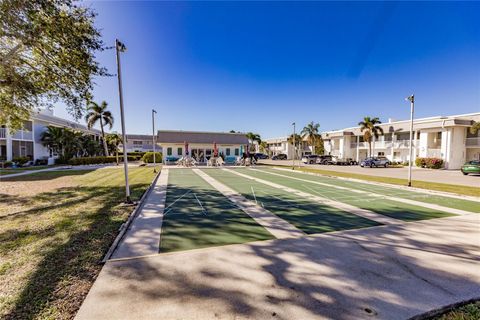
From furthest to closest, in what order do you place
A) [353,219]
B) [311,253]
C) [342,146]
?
[342,146] → [353,219] → [311,253]

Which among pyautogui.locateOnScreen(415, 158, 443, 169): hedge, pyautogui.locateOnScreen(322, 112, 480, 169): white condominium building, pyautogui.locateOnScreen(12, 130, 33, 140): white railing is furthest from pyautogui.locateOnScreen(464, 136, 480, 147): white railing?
pyautogui.locateOnScreen(12, 130, 33, 140): white railing

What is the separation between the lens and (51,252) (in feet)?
13.5

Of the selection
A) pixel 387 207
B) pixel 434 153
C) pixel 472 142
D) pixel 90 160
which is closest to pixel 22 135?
pixel 90 160

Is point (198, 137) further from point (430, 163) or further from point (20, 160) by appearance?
point (430, 163)

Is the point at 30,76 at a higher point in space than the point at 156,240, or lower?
higher

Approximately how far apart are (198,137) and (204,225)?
29.0 m

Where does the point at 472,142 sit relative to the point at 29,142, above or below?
above

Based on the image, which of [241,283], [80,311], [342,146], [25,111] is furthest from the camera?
[342,146]

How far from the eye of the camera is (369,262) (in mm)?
3916

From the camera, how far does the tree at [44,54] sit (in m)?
7.70

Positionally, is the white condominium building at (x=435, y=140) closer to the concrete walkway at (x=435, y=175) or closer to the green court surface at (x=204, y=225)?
the concrete walkway at (x=435, y=175)

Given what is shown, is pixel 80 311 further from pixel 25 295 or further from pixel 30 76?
pixel 30 76

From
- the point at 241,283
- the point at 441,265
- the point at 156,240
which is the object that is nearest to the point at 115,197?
the point at 156,240

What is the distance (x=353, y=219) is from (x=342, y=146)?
43.0m
